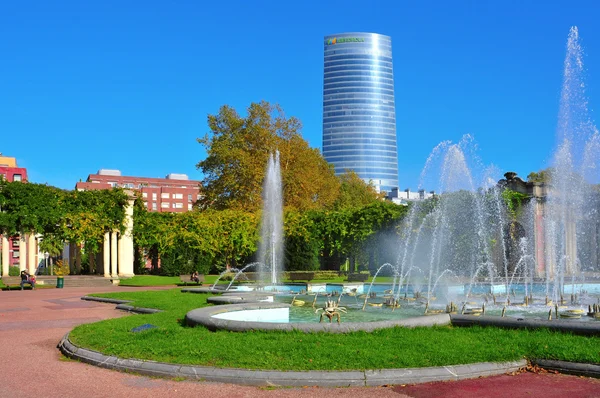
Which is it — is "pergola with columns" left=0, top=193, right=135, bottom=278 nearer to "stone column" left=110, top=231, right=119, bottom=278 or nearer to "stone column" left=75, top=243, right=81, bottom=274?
"stone column" left=110, top=231, right=119, bottom=278

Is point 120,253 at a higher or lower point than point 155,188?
lower

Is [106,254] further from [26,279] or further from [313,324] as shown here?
[313,324]

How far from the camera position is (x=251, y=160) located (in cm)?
4909

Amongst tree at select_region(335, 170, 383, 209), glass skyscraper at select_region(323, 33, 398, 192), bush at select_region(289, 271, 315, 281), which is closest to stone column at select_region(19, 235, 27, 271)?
bush at select_region(289, 271, 315, 281)

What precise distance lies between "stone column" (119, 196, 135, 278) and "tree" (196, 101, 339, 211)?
9039 mm

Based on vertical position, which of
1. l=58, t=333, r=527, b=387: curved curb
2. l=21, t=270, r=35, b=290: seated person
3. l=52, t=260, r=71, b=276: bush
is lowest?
l=52, t=260, r=71, b=276: bush

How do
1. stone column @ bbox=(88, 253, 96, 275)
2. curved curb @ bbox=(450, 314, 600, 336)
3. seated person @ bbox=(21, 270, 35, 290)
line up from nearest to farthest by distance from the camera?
curved curb @ bbox=(450, 314, 600, 336) → seated person @ bbox=(21, 270, 35, 290) → stone column @ bbox=(88, 253, 96, 275)

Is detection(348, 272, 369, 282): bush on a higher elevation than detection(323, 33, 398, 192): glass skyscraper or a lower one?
lower

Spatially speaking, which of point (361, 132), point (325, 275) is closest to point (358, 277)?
point (325, 275)

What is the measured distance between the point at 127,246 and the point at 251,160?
1226 cm

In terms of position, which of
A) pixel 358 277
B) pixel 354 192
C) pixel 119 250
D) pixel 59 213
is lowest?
pixel 358 277

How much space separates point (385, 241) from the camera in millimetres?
45969

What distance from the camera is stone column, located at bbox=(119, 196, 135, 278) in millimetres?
43844

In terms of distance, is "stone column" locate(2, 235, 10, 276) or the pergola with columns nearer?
"stone column" locate(2, 235, 10, 276)
